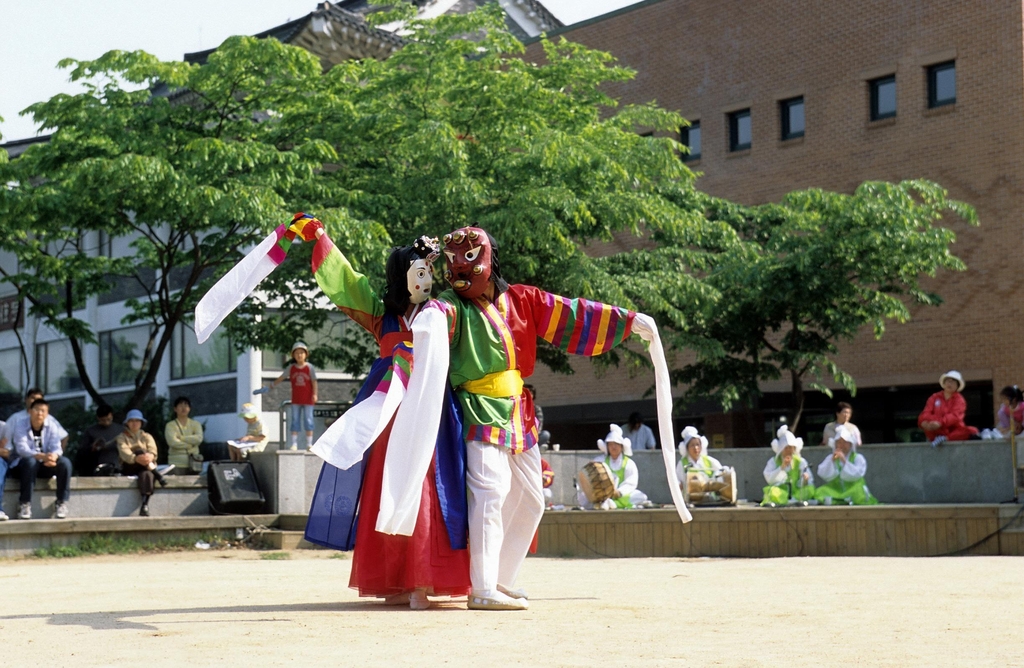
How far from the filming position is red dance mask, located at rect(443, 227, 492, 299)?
7.28 meters

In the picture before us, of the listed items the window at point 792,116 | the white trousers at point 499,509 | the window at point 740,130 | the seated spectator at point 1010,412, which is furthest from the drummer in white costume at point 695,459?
the window at point 740,130

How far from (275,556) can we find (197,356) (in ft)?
53.6

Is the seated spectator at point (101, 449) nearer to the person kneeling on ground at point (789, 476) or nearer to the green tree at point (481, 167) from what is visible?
the green tree at point (481, 167)

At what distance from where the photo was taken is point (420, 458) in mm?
6715

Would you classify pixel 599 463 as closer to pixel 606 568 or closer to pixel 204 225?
pixel 606 568

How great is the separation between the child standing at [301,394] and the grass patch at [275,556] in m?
2.97

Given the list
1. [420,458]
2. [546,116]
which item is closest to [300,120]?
[546,116]

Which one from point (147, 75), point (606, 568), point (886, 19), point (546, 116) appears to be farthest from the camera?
point (886, 19)

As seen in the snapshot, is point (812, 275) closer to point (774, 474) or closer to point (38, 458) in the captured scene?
point (774, 474)

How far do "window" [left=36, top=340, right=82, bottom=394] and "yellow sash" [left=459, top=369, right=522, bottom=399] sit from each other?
26.9 metres

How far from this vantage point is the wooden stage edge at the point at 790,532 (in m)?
13.6

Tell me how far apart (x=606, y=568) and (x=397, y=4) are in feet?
34.2

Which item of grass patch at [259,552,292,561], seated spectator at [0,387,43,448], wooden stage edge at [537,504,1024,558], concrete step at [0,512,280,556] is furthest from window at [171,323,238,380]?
wooden stage edge at [537,504,1024,558]

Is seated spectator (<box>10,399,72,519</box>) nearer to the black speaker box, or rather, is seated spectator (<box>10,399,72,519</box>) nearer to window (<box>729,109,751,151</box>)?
the black speaker box
